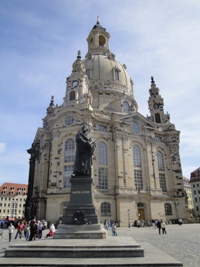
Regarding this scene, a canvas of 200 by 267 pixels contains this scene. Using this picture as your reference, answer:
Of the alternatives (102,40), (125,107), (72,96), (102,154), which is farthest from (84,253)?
(102,40)

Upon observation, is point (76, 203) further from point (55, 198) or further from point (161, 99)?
point (161, 99)

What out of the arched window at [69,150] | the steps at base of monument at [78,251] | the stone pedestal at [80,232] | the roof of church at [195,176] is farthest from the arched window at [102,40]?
the steps at base of monument at [78,251]

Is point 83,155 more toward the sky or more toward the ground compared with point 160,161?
more toward the ground

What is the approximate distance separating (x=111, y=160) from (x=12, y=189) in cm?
5721

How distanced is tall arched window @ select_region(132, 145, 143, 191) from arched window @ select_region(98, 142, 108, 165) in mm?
6333

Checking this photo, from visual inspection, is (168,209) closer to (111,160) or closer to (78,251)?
(111,160)

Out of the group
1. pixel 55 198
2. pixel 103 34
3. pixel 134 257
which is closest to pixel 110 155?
pixel 55 198

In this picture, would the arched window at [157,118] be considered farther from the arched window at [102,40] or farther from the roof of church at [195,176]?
the arched window at [102,40]

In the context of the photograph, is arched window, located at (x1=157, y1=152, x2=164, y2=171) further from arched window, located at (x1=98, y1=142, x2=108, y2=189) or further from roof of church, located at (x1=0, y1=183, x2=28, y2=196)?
roof of church, located at (x1=0, y1=183, x2=28, y2=196)

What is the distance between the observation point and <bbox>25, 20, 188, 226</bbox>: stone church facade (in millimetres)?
38094

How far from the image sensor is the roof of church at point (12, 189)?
82688mm

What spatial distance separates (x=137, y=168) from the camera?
43.8 metres

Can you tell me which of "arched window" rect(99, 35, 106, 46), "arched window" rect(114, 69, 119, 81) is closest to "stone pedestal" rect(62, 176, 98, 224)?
"arched window" rect(114, 69, 119, 81)

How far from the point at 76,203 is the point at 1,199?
78.2m
